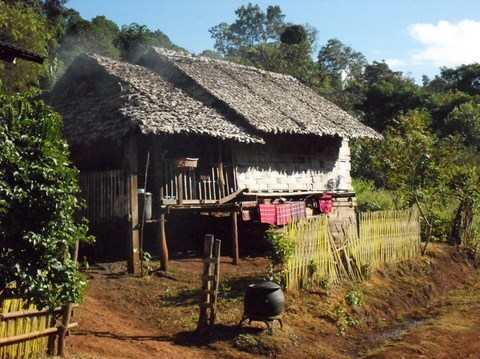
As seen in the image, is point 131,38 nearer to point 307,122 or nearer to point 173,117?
point 307,122

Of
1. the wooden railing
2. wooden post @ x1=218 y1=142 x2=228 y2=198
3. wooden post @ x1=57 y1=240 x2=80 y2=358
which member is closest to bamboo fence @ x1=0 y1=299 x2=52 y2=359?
wooden post @ x1=57 y1=240 x2=80 y2=358

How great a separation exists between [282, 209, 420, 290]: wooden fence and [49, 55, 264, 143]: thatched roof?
365cm

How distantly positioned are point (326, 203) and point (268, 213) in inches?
132

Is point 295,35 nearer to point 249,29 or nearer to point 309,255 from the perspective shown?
point 249,29

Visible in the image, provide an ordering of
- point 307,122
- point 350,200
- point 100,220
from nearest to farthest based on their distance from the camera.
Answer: point 100,220 → point 307,122 → point 350,200

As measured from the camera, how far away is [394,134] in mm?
23844

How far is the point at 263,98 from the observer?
16.9 meters

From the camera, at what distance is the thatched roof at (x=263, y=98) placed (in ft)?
49.1

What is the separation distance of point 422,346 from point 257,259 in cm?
539

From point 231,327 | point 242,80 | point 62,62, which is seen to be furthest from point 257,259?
point 62,62

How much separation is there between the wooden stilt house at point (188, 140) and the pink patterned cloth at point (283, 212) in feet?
1.24

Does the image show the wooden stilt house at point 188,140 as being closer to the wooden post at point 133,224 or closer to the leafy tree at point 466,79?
the wooden post at point 133,224

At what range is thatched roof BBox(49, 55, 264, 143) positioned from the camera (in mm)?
12109

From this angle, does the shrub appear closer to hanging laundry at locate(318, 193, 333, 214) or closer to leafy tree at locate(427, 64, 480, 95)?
hanging laundry at locate(318, 193, 333, 214)
